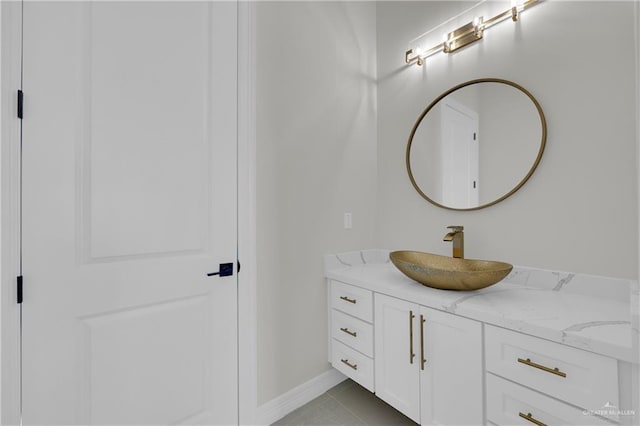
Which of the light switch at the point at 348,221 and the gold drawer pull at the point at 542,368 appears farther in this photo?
the light switch at the point at 348,221

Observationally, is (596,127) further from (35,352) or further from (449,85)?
(35,352)

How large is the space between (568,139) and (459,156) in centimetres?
51

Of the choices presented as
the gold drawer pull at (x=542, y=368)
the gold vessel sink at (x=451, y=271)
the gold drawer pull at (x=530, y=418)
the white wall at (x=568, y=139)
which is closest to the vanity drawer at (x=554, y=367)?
the gold drawer pull at (x=542, y=368)

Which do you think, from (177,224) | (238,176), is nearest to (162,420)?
(177,224)

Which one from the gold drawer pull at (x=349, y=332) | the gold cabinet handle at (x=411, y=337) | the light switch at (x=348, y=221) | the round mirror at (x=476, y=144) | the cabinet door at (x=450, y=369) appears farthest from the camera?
the light switch at (x=348, y=221)

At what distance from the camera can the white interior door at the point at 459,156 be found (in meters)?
1.65

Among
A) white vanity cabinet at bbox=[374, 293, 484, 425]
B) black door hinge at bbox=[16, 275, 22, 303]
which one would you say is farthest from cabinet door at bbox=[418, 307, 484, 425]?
black door hinge at bbox=[16, 275, 22, 303]

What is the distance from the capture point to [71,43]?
105 centimetres

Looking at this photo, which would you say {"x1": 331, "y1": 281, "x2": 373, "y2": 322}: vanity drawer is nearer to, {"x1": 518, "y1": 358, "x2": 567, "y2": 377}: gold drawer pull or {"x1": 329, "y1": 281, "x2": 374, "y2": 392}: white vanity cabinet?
{"x1": 329, "y1": 281, "x2": 374, "y2": 392}: white vanity cabinet

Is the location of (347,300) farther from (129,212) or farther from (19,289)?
(19,289)

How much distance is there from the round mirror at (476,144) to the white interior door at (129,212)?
47.9 inches

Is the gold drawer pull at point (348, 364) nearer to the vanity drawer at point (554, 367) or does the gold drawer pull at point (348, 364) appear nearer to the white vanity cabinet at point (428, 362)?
the white vanity cabinet at point (428, 362)

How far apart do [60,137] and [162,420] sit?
1.23 m

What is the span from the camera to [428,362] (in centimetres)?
128
